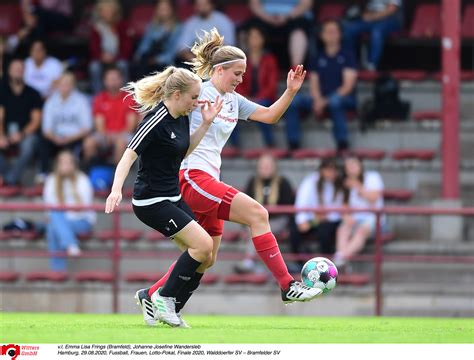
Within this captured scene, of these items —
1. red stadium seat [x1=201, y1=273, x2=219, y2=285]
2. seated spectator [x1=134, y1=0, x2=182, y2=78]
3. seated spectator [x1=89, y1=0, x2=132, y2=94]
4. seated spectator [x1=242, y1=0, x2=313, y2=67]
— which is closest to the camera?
red stadium seat [x1=201, y1=273, x2=219, y2=285]

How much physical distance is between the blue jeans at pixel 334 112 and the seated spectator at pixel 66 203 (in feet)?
8.57

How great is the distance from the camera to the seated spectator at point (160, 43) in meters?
17.6

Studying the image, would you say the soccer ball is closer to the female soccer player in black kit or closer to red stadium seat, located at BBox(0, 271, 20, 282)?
the female soccer player in black kit

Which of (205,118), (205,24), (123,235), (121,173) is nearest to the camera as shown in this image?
(121,173)

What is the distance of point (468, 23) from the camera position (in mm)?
18812

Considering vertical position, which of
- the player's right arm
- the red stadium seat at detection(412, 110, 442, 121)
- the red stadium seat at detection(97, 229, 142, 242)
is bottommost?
the red stadium seat at detection(97, 229, 142, 242)

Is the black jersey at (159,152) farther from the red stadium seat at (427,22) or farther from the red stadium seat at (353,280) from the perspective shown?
the red stadium seat at (427,22)

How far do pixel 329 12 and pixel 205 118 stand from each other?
10.3 m

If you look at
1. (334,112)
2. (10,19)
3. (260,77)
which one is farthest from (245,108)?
(10,19)

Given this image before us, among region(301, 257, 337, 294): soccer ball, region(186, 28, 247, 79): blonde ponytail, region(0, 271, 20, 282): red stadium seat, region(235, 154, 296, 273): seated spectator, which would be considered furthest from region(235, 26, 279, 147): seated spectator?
region(301, 257, 337, 294): soccer ball

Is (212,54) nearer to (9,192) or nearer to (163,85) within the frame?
(163,85)

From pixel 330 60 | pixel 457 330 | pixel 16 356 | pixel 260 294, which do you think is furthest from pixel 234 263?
pixel 16 356

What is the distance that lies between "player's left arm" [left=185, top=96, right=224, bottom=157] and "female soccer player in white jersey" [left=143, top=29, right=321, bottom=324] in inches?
9.9

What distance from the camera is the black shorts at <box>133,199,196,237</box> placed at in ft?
30.3
